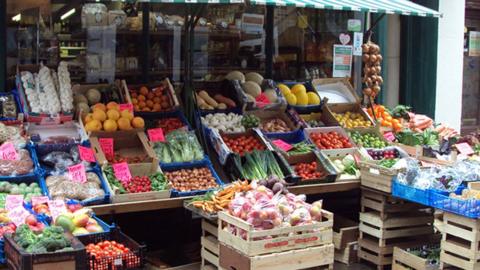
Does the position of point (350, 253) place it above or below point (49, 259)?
below

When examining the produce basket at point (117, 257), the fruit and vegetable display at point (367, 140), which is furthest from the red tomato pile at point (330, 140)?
the produce basket at point (117, 257)

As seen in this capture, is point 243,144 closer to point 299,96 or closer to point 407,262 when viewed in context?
point 299,96

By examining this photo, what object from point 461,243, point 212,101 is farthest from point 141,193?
point 461,243

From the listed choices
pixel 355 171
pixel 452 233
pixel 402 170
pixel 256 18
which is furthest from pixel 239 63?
pixel 452 233

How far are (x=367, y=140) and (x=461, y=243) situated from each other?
216 centimetres

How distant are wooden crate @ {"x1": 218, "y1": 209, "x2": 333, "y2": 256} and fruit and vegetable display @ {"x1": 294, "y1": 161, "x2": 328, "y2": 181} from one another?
1.22 meters

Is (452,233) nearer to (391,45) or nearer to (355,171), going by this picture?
(355,171)

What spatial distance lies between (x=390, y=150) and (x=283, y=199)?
237 cm

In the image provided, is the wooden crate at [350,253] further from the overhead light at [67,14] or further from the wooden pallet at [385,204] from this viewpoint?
the overhead light at [67,14]

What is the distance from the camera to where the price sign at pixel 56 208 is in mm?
5344

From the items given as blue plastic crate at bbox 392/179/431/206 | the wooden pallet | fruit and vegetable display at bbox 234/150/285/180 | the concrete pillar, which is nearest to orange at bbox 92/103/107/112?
fruit and vegetable display at bbox 234/150/285/180

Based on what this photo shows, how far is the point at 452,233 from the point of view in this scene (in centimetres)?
587

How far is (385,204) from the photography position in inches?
259

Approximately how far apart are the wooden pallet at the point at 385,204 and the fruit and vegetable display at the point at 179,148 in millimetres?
1666
